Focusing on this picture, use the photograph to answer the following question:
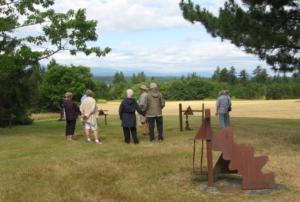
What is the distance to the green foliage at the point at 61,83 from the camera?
50.7 m

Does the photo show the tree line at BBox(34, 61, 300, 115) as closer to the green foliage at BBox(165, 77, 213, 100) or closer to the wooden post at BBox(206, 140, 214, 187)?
the green foliage at BBox(165, 77, 213, 100)

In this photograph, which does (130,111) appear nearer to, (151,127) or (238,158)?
(151,127)

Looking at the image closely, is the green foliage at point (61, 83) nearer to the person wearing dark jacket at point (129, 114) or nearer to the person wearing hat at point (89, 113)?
the person wearing hat at point (89, 113)

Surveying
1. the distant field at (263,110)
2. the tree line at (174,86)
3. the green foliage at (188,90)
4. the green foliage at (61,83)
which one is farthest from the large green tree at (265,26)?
the green foliage at (188,90)

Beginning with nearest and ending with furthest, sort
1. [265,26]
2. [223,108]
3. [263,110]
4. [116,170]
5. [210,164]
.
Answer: [210,164], [116,170], [265,26], [223,108], [263,110]

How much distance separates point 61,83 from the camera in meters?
51.3

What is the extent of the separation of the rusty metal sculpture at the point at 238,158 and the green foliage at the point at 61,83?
40.8 metres

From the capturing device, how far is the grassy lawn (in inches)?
371

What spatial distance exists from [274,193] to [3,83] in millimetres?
17527

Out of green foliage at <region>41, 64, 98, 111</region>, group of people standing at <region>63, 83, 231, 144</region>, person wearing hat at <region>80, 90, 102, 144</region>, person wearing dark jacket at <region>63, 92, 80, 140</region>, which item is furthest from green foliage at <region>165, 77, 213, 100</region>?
person wearing hat at <region>80, 90, 102, 144</region>

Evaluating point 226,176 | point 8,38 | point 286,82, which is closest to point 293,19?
point 226,176

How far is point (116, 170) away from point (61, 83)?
40.5 m

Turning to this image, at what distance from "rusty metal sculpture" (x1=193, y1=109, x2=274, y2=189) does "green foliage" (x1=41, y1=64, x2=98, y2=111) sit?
134ft

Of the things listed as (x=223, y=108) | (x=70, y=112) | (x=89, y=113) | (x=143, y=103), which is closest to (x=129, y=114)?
(x=143, y=103)
